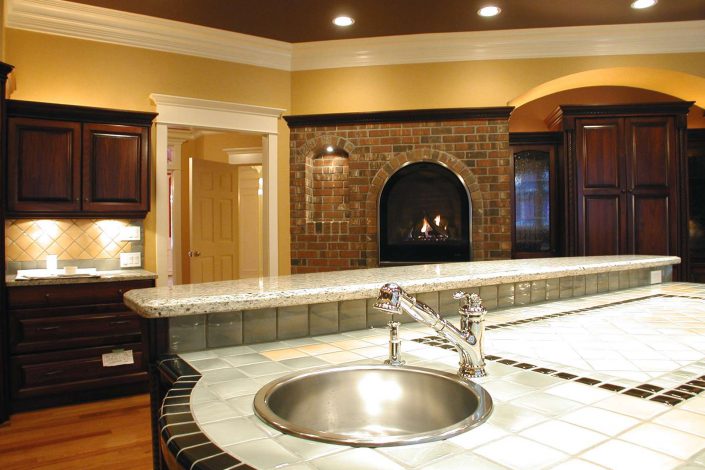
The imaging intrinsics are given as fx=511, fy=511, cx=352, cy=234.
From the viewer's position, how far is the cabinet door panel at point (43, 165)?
3.46 meters

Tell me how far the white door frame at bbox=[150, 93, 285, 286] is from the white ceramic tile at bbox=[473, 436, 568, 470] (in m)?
3.83

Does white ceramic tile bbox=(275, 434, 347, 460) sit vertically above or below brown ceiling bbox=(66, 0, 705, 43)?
below

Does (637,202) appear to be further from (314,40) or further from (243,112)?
(243,112)

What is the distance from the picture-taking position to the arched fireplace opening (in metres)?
4.74

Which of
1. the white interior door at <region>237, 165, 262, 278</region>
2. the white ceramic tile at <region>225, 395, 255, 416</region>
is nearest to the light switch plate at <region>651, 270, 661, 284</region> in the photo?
the white ceramic tile at <region>225, 395, 255, 416</region>

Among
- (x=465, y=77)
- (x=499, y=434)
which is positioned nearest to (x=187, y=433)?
(x=499, y=434)

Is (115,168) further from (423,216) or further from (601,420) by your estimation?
(601,420)

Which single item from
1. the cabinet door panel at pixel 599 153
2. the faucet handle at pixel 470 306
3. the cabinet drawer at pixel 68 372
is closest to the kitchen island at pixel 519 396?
the faucet handle at pixel 470 306

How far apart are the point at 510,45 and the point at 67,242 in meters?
4.12

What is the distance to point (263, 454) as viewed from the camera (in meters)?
0.71

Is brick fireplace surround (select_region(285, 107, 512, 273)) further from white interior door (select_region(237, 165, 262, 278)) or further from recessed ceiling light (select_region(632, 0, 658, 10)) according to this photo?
white interior door (select_region(237, 165, 262, 278))

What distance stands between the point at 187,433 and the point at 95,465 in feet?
7.21

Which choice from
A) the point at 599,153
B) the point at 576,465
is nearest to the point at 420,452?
the point at 576,465

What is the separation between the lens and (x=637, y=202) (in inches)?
187
